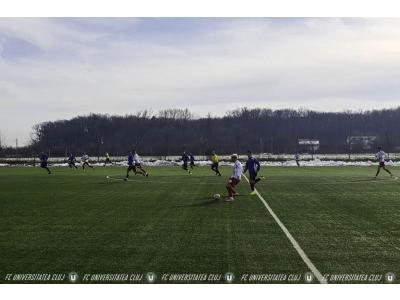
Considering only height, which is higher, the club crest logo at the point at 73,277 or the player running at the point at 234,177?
the player running at the point at 234,177

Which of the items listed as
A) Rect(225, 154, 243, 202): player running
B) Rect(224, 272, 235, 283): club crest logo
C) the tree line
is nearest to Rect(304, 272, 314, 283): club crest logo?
Rect(224, 272, 235, 283): club crest logo

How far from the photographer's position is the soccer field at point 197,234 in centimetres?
924

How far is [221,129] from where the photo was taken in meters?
166

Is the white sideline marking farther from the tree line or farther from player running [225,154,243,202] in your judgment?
the tree line

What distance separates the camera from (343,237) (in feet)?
39.7

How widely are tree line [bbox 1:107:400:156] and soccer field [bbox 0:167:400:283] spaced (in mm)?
115436

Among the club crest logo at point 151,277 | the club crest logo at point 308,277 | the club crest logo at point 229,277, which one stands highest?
the club crest logo at point 151,277

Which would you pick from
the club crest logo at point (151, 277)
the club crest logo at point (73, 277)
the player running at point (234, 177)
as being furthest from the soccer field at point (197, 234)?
the player running at point (234, 177)

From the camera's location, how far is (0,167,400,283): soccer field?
364 inches

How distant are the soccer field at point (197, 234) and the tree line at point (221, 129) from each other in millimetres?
115436

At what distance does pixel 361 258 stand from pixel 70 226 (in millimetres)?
7665

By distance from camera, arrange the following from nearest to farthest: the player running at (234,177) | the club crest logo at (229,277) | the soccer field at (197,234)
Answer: the club crest logo at (229,277), the soccer field at (197,234), the player running at (234,177)

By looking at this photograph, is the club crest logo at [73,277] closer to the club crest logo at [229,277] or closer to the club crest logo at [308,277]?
the club crest logo at [229,277]
